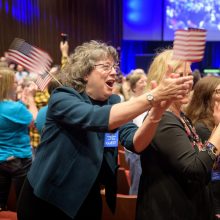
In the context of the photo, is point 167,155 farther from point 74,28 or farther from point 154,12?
point 154,12

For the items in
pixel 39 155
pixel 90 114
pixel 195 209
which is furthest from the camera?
pixel 39 155

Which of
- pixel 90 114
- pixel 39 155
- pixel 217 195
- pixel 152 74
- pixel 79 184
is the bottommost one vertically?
pixel 217 195

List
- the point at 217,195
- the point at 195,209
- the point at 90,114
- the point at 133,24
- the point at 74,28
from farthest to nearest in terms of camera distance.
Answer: the point at 133,24 → the point at 74,28 → the point at 217,195 → the point at 195,209 → the point at 90,114

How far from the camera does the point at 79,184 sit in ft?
5.70

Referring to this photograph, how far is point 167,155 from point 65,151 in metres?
0.43

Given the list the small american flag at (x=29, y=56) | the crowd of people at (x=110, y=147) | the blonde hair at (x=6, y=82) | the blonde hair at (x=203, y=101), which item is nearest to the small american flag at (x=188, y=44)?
the crowd of people at (x=110, y=147)

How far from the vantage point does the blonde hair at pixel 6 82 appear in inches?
117

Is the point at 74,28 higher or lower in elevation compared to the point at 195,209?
higher

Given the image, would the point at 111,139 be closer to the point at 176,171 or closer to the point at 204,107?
the point at 176,171

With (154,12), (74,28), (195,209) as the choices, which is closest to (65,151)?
(195,209)

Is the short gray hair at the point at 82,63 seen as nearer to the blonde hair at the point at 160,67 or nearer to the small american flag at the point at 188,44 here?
the blonde hair at the point at 160,67

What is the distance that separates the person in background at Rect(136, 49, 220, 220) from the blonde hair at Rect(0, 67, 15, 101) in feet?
5.11

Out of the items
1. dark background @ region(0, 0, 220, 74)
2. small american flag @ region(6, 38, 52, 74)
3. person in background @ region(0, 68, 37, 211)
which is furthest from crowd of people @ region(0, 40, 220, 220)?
dark background @ region(0, 0, 220, 74)

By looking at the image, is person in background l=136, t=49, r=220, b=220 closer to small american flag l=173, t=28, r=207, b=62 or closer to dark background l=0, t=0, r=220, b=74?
small american flag l=173, t=28, r=207, b=62
